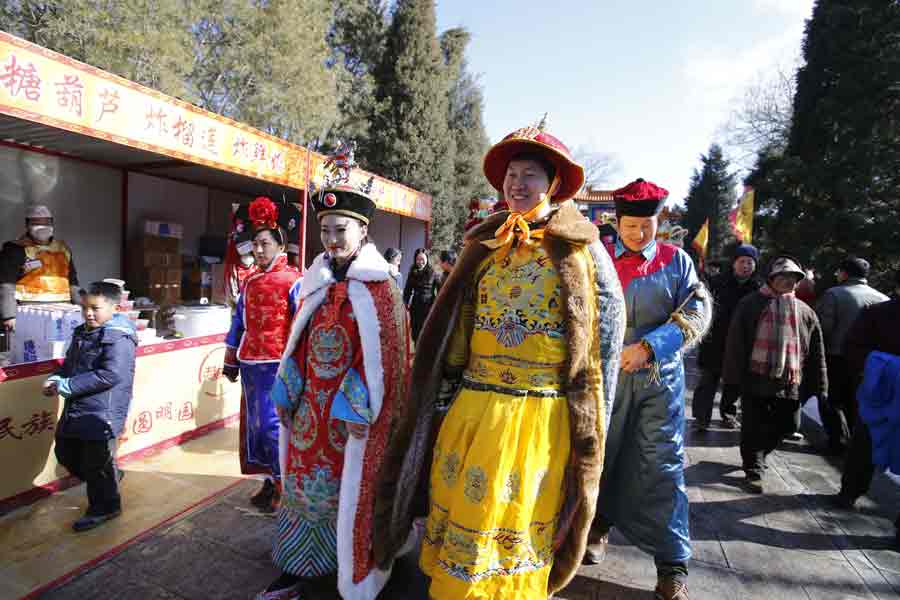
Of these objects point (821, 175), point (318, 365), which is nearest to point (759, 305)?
point (318, 365)

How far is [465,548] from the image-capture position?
5.80 feet

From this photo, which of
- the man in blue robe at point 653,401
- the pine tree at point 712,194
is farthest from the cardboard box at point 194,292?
the pine tree at point 712,194

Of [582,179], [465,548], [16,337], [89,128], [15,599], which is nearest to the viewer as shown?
[465,548]

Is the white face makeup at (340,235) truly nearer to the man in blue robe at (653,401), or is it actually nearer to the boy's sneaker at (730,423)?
Result: the man in blue robe at (653,401)

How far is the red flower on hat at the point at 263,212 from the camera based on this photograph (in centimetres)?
333

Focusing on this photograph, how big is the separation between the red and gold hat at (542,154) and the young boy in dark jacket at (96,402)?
97.0 inches

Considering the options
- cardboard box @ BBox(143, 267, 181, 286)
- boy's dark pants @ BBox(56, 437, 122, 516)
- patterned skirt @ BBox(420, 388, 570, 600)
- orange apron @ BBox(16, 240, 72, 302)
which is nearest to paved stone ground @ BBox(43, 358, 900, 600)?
boy's dark pants @ BBox(56, 437, 122, 516)

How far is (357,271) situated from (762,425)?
3360 mm

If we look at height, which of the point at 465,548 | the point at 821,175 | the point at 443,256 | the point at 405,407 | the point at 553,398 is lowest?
the point at 465,548

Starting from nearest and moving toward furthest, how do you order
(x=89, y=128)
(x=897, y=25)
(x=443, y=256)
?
(x=89, y=128)
(x=443, y=256)
(x=897, y=25)

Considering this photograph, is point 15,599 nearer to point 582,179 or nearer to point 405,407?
point 405,407

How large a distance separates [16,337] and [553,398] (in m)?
5.44

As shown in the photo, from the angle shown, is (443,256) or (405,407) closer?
(405,407)

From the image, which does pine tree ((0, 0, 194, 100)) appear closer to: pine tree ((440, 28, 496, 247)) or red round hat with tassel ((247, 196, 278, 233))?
red round hat with tassel ((247, 196, 278, 233))
